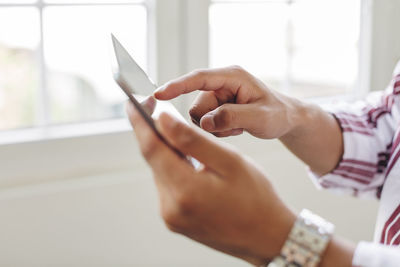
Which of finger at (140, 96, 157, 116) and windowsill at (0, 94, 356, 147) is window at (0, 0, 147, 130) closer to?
windowsill at (0, 94, 356, 147)

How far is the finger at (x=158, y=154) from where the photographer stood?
531mm

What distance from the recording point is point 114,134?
1.30 meters

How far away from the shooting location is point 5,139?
1.21 m

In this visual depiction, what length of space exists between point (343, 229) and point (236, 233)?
1273 mm

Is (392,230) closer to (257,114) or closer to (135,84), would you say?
(257,114)

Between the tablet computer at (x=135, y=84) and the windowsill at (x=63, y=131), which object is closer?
the tablet computer at (x=135, y=84)

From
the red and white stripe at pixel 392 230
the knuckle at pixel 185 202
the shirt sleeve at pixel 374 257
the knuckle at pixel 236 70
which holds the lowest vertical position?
the red and white stripe at pixel 392 230

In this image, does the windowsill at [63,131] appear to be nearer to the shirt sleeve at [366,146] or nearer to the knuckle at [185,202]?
the shirt sleeve at [366,146]

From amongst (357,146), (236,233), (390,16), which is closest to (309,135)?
(357,146)

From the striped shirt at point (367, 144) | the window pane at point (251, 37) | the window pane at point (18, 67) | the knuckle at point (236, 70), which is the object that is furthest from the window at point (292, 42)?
the knuckle at point (236, 70)

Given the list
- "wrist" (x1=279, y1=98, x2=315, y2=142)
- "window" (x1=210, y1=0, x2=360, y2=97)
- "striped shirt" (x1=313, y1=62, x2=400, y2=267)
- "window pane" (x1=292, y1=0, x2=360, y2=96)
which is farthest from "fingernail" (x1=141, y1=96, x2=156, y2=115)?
"window pane" (x1=292, y1=0, x2=360, y2=96)

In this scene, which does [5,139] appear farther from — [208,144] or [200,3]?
[208,144]

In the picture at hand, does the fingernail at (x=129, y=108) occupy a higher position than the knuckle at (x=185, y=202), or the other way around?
the fingernail at (x=129, y=108)

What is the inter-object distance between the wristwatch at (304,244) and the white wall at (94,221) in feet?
2.35
